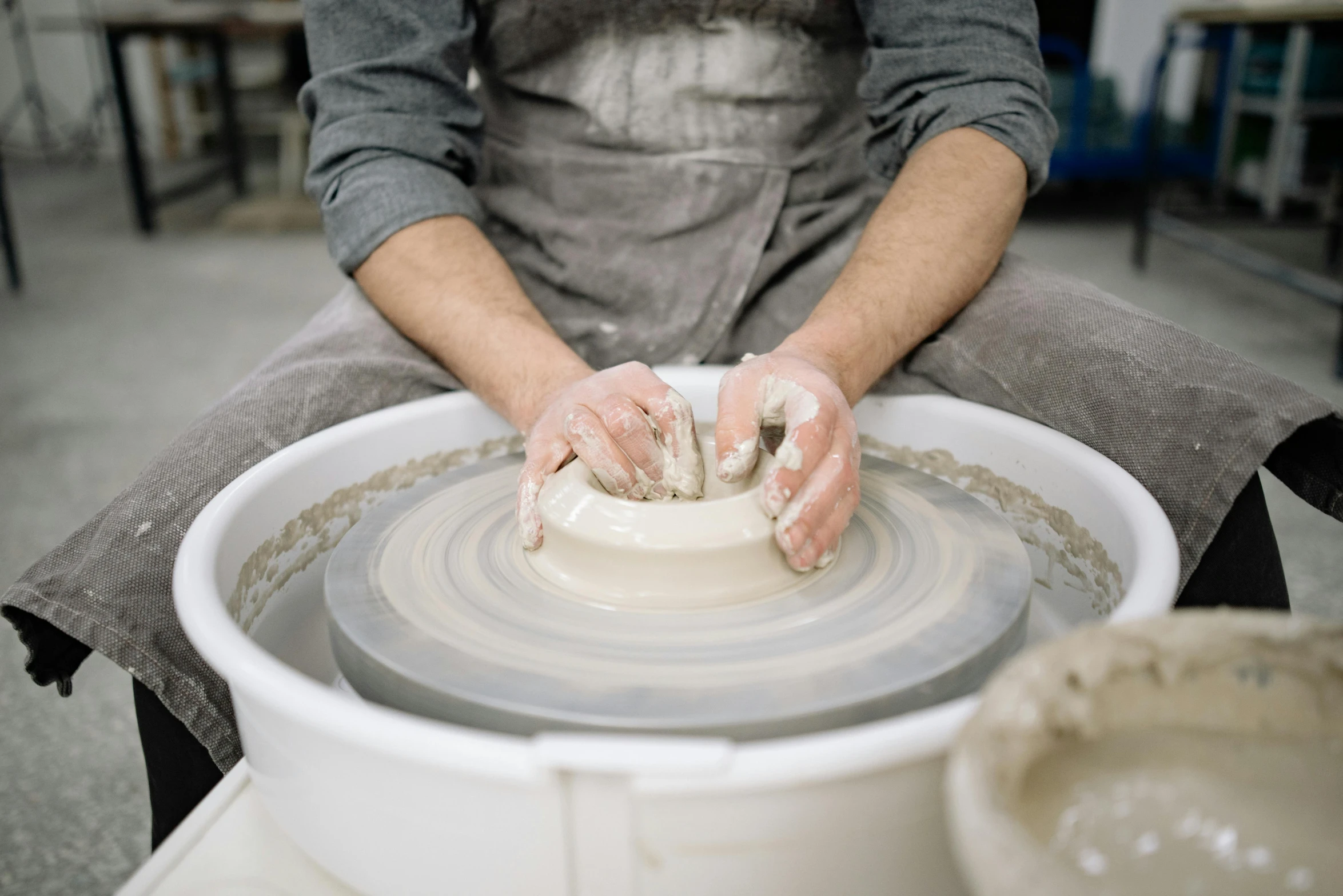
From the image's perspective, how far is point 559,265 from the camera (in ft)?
3.69

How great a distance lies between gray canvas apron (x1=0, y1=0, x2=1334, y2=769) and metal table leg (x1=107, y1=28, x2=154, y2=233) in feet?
12.0

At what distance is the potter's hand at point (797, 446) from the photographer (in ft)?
2.25

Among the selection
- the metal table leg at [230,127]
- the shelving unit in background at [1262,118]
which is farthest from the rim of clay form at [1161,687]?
the metal table leg at [230,127]

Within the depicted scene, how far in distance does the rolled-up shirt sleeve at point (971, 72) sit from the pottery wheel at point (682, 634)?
0.40m

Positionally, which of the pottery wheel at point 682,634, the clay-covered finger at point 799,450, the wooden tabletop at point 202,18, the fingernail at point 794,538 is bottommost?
the pottery wheel at point 682,634

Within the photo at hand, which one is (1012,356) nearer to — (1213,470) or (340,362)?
(1213,470)

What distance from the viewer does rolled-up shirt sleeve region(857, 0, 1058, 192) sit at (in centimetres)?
98

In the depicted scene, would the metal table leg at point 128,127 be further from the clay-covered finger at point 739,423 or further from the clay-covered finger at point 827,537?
the clay-covered finger at point 827,537

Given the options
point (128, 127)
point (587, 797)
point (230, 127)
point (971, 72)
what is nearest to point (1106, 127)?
point (971, 72)

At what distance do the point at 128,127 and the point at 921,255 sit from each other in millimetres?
4161

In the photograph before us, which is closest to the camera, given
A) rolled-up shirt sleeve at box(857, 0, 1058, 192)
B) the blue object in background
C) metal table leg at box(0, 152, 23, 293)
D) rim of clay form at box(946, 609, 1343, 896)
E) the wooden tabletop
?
rim of clay form at box(946, 609, 1343, 896)

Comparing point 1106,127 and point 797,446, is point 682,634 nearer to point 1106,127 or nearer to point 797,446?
point 797,446

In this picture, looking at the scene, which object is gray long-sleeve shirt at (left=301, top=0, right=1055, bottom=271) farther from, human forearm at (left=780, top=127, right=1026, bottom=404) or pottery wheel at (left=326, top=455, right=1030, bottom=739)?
pottery wheel at (left=326, top=455, right=1030, bottom=739)

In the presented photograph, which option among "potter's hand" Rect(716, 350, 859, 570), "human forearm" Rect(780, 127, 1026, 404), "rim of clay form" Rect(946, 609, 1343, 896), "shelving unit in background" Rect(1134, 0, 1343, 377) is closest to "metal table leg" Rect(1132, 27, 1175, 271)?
"shelving unit in background" Rect(1134, 0, 1343, 377)
